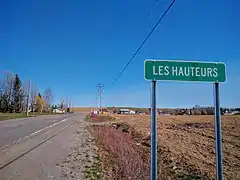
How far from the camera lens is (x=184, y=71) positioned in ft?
13.8

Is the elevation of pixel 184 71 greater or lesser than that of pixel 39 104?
lesser

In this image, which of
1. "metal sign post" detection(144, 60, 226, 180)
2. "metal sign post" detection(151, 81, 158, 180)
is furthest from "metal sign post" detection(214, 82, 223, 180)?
"metal sign post" detection(151, 81, 158, 180)

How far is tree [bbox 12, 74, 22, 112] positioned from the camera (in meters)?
97.2

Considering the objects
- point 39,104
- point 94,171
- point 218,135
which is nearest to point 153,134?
point 218,135

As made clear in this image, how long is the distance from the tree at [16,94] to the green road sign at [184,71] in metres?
99.8

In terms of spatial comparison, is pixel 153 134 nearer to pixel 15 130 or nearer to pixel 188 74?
pixel 188 74

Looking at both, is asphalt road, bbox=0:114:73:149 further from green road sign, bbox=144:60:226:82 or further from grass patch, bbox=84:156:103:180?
green road sign, bbox=144:60:226:82

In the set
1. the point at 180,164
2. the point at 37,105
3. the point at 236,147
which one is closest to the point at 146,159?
the point at 180,164

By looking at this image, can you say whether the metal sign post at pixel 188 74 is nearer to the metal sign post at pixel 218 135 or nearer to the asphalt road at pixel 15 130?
the metal sign post at pixel 218 135

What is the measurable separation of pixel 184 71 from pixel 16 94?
10084 centimetres

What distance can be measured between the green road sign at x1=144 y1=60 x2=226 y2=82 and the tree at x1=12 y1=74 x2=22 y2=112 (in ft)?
328

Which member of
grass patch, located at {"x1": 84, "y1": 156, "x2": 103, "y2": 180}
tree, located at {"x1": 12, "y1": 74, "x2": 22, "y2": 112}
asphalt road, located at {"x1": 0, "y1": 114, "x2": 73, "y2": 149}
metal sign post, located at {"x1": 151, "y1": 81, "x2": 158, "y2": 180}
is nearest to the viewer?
metal sign post, located at {"x1": 151, "y1": 81, "x2": 158, "y2": 180}

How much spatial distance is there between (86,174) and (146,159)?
129 inches

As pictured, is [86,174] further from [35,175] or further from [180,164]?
[180,164]
